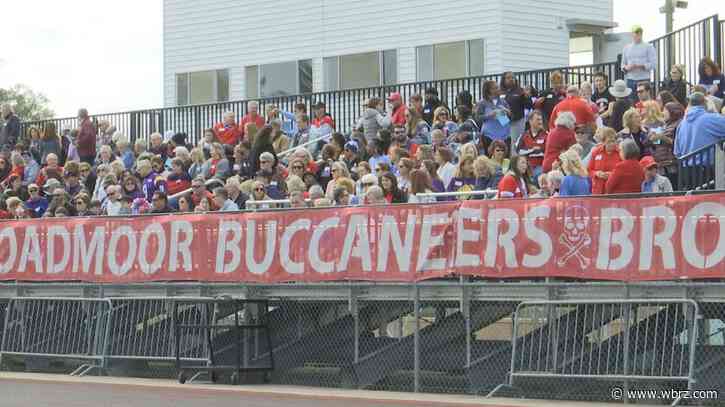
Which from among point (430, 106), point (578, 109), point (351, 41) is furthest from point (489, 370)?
point (351, 41)

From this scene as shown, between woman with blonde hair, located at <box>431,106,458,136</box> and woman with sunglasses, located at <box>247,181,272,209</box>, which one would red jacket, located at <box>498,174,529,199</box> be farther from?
woman with blonde hair, located at <box>431,106,458,136</box>

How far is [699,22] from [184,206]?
27.5 ft

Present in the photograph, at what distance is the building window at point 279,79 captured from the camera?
34.3m

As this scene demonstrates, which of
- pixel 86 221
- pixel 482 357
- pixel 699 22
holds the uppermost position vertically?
pixel 699 22

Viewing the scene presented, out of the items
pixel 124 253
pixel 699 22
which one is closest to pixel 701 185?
pixel 699 22

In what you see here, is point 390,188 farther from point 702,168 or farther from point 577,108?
point 702,168

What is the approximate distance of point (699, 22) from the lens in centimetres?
2214

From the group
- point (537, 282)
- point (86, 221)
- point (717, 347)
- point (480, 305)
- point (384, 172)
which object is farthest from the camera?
point (86, 221)

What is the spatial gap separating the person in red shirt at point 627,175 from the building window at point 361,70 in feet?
55.3

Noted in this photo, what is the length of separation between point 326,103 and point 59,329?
10.9 metres

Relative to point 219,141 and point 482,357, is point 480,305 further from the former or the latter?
point 219,141

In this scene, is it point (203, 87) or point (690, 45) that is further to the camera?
point (203, 87)

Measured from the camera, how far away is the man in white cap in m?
21.3

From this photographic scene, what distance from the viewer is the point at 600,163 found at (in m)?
17.1
